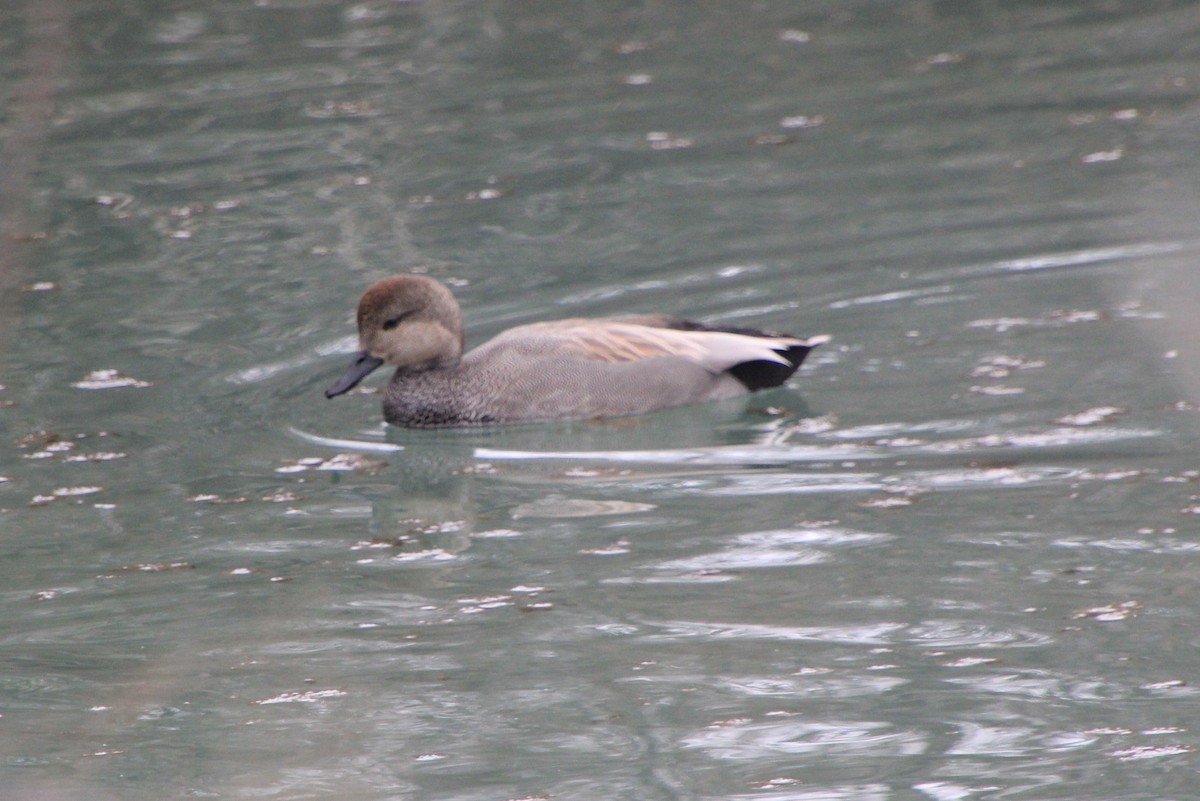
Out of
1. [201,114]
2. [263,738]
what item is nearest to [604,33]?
[201,114]

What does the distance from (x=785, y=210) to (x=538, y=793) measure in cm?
714

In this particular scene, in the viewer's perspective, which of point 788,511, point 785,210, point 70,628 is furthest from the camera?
point 785,210

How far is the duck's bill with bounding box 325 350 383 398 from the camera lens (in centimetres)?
823

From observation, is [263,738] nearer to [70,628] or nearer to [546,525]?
[70,628]

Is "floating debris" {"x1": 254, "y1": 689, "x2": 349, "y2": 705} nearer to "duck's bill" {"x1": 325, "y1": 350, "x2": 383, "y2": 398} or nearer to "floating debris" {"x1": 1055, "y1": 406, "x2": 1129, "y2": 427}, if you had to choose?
"duck's bill" {"x1": 325, "y1": 350, "x2": 383, "y2": 398}

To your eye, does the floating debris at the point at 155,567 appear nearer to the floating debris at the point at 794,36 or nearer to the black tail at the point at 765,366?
the black tail at the point at 765,366

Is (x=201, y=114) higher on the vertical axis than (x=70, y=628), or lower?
higher

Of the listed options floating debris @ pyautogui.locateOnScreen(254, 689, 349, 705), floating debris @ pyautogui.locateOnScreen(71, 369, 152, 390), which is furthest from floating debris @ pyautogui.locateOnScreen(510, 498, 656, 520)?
floating debris @ pyautogui.locateOnScreen(71, 369, 152, 390)

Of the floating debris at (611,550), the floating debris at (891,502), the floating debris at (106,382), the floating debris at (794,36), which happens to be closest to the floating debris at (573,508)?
the floating debris at (611,550)

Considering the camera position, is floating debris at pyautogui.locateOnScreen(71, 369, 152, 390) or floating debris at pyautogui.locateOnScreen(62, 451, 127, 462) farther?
floating debris at pyautogui.locateOnScreen(71, 369, 152, 390)

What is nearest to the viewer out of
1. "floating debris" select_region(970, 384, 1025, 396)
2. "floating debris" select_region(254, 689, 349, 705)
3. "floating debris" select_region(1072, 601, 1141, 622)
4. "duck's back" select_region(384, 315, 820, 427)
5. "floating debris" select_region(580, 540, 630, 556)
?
"floating debris" select_region(254, 689, 349, 705)

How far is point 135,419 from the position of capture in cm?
837

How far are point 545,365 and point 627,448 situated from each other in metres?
0.70

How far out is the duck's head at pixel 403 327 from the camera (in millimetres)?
8289
